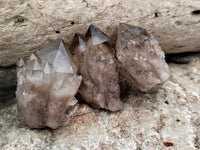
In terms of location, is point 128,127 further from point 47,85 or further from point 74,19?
point 74,19

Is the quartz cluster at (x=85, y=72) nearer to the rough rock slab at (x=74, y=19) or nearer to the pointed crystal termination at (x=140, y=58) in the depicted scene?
the pointed crystal termination at (x=140, y=58)

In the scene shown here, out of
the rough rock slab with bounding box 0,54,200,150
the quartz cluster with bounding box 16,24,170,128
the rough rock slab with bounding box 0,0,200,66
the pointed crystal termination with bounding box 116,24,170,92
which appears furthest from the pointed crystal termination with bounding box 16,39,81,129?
the pointed crystal termination with bounding box 116,24,170,92

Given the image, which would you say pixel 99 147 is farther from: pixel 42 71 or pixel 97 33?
pixel 97 33

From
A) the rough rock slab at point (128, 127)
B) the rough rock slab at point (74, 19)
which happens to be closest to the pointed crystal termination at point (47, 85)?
the rough rock slab at point (128, 127)

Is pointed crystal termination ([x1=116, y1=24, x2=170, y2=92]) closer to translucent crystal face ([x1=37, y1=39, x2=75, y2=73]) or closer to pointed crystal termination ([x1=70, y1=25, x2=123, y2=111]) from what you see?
pointed crystal termination ([x1=70, y1=25, x2=123, y2=111])

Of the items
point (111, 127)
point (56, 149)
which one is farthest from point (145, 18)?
point (56, 149)

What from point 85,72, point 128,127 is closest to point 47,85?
point 85,72
